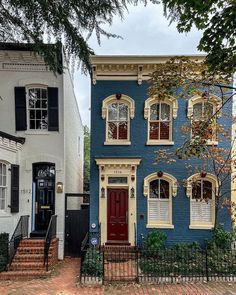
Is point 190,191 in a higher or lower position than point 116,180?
lower

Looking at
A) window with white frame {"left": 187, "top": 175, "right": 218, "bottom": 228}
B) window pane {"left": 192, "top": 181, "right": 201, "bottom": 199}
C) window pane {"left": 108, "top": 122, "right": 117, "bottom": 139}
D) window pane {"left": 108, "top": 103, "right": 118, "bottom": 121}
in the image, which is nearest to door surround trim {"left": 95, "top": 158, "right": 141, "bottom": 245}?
window pane {"left": 108, "top": 122, "right": 117, "bottom": 139}

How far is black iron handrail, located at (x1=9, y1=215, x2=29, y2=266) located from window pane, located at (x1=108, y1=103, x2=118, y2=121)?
506 centimetres

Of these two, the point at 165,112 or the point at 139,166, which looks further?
the point at 165,112

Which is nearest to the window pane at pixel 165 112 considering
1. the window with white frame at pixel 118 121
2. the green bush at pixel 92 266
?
the window with white frame at pixel 118 121

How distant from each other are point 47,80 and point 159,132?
4921 mm

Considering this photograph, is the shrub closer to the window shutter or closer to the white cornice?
the white cornice

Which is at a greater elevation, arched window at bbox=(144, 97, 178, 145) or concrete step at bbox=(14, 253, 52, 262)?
arched window at bbox=(144, 97, 178, 145)

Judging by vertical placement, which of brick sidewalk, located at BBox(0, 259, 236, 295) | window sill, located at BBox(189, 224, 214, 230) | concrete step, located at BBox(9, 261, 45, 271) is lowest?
brick sidewalk, located at BBox(0, 259, 236, 295)

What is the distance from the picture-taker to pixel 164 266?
11.1 meters

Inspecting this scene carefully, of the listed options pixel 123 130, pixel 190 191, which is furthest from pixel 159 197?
pixel 123 130

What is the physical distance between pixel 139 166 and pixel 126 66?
4018mm

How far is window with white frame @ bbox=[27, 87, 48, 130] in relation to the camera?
14.5 metres

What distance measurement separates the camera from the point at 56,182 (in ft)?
46.5

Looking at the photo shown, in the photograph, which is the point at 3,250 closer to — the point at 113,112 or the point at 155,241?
the point at 155,241
